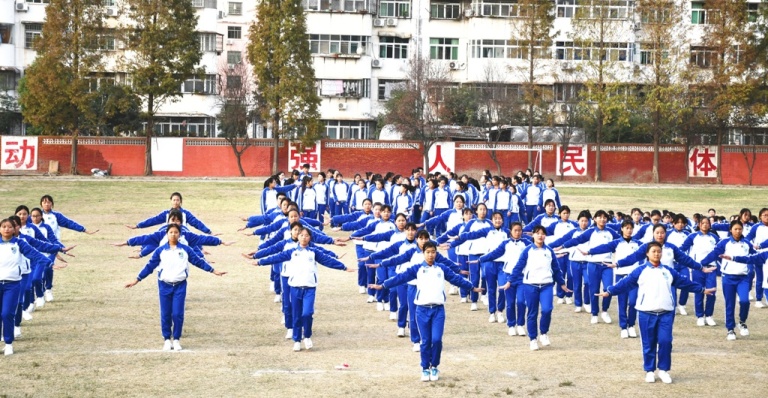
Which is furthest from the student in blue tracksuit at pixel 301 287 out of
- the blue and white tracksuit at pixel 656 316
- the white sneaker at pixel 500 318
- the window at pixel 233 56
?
the window at pixel 233 56

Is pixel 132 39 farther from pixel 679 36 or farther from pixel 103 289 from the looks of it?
pixel 103 289

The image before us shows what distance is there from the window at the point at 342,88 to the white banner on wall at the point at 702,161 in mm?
18047

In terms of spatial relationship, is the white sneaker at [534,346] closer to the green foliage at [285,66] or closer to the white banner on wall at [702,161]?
the green foliage at [285,66]

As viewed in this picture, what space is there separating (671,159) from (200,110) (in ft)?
84.3

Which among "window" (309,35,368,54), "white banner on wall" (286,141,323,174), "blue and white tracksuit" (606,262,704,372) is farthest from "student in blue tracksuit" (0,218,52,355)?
"window" (309,35,368,54)

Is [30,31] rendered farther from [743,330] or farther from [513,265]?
[743,330]

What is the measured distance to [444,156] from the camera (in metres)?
→ 54.7

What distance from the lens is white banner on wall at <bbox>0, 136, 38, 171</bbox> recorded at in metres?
51.4

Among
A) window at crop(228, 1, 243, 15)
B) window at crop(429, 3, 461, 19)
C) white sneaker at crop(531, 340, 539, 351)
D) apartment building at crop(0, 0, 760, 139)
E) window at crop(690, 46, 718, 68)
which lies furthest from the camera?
window at crop(228, 1, 243, 15)

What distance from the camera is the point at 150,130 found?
5197cm

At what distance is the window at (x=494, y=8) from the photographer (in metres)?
58.9

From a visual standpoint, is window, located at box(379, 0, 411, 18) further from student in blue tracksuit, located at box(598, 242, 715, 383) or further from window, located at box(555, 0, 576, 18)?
student in blue tracksuit, located at box(598, 242, 715, 383)

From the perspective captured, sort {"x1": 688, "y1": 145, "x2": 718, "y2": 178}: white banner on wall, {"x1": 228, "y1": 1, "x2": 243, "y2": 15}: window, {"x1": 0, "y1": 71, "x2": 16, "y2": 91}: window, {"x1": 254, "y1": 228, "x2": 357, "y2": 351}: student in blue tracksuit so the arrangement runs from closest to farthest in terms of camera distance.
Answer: {"x1": 254, "y1": 228, "x2": 357, "y2": 351}: student in blue tracksuit → {"x1": 688, "y1": 145, "x2": 718, "y2": 178}: white banner on wall → {"x1": 0, "y1": 71, "x2": 16, "y2": 91}: window → {"x1": 228, "y1": 1, "x2": 243, "y2": 15}: window

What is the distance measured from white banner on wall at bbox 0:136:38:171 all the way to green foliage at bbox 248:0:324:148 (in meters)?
11.5
